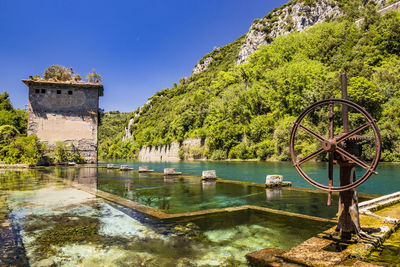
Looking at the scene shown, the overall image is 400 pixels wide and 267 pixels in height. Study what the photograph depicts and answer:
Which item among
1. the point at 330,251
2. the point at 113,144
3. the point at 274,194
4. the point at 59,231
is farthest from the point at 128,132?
the point at 330,251

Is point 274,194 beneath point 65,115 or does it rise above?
beneath

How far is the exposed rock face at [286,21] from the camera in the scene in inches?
3209

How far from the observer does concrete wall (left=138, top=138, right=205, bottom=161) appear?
61781mm

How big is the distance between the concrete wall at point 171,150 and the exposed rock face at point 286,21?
39474mm

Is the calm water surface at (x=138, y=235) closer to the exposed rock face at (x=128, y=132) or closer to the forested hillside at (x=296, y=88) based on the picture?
the forested hillside at (x=296, y=88)

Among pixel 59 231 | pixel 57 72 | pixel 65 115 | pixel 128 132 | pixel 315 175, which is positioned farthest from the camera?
pixel 128 132

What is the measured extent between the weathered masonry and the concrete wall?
109ft

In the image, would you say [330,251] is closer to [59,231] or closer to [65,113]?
[59,231]

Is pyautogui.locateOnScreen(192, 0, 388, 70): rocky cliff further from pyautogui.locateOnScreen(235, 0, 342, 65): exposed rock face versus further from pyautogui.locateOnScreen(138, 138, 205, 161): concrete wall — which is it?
pyautogui.locateOnScreen(138, 138, 205, 161): concrete wall

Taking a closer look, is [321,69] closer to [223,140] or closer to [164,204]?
[223,140]

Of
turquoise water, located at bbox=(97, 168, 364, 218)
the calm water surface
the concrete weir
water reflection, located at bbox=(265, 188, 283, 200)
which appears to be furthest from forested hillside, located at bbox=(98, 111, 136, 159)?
the concrete weir

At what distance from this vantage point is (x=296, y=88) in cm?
4706

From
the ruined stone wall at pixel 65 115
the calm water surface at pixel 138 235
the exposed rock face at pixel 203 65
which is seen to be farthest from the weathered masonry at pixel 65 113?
the exposed rock face at pixel 203 65

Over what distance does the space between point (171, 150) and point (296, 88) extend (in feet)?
121
